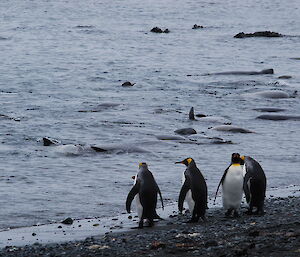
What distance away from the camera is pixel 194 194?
34.2 ft

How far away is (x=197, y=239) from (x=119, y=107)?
13.3 meters

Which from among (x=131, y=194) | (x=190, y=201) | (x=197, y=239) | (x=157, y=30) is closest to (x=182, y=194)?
(x=190, y=201)

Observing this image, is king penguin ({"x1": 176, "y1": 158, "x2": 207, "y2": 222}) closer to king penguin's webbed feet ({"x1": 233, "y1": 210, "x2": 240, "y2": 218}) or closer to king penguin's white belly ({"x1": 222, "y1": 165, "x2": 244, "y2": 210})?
king penguin's white belly ({"x1": 222, "y1": 165, "x2": 244, "y2": 210})

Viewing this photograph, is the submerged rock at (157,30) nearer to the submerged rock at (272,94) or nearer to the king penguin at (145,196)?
the submerged rock at (272,94)

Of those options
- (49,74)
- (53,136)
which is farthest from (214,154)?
(49,74)

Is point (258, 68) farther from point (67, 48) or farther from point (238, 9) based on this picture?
point (238, 9)

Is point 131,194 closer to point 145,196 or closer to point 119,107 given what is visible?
point 145,196

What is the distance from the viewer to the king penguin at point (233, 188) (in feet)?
34.8

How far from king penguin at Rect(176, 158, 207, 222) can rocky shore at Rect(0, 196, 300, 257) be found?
6.6 inches

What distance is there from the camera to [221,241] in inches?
326

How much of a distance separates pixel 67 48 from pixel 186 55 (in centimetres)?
536

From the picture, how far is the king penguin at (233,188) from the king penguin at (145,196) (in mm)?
870

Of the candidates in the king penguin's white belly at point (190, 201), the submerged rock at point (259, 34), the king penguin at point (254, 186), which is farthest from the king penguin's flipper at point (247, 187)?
the submerged rock at point (259, 34)

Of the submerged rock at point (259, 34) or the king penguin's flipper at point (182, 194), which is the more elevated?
the king penguin's flipper at point (182, 194)
